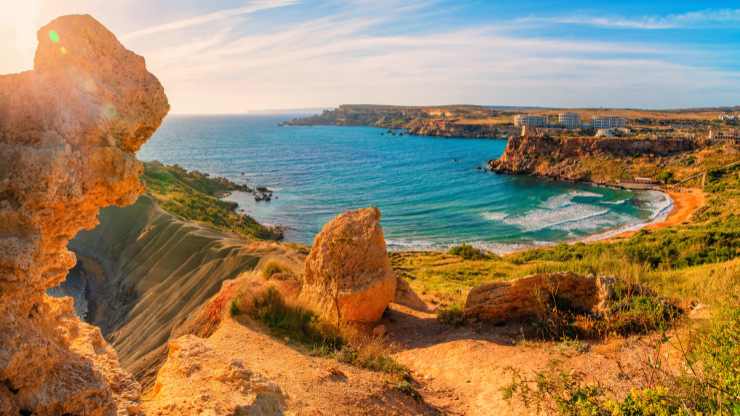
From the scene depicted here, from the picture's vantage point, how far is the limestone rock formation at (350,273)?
1164 cm

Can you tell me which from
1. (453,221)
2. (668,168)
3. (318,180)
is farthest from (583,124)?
(453,221)

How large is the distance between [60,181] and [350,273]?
26.9 feet

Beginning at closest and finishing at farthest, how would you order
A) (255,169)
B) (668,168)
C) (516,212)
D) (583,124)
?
(516,212) < (668,168) < (255,169) < (583,124)

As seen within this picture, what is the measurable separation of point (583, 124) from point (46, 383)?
524 feet

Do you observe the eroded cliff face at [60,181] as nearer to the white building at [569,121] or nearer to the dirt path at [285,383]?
the dirt path at [285,383]

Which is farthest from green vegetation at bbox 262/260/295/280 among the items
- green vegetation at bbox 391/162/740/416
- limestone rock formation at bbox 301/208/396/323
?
green vegetation at bbox 391/162/740/416

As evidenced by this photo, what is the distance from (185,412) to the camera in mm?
5152

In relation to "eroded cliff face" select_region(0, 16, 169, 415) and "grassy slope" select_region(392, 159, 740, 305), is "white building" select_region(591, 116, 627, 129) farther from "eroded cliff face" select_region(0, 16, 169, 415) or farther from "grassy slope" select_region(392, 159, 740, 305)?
"eroded cliff face" select_region(0, 16, 169, 415)

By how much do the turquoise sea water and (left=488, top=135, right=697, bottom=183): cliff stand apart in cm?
481

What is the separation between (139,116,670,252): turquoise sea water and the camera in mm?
44750

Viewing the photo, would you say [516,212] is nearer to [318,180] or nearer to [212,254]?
[318,180]

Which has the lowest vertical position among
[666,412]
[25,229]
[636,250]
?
[636,250]

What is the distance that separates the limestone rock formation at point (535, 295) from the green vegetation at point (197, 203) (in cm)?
2554

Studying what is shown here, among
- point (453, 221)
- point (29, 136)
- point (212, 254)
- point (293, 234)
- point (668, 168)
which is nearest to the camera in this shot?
point (29, 136)
